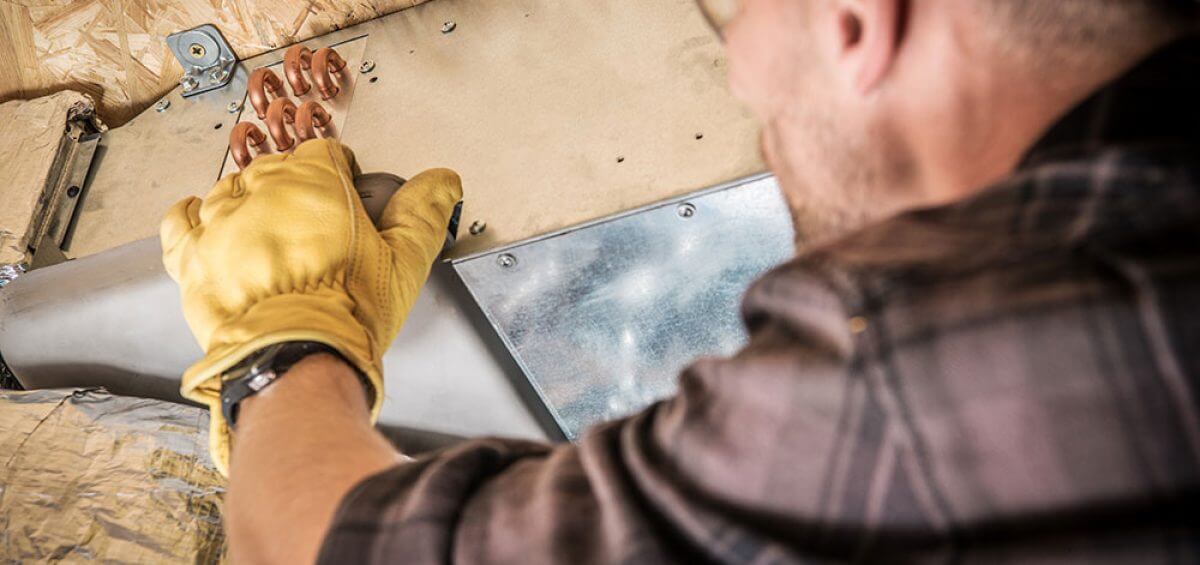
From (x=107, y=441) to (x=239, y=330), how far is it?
1.81 feet

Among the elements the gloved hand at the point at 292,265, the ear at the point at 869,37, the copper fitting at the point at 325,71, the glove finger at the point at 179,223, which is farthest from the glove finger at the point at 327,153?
the ear at the point at 869,37

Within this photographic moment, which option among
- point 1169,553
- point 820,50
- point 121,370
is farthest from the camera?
point 121,370

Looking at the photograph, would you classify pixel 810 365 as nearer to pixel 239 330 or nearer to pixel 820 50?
pixel 820 50

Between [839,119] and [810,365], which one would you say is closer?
[810,365]

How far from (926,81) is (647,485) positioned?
30 cm

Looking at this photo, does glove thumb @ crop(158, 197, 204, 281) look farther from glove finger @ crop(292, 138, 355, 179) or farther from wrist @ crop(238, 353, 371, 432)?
wrist @ crop(238, 353, 371, 432)

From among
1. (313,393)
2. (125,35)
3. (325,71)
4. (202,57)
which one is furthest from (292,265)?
(125,35)

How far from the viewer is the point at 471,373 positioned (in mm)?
1278

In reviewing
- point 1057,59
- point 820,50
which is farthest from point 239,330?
point 1057,59

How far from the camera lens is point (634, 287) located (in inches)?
45.3

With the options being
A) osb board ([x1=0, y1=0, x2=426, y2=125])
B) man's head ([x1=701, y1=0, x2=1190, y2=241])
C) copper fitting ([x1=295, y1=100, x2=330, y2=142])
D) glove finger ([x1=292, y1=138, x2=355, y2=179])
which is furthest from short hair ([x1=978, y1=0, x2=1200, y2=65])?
osb board ([x1=0, y1=0, x2=426, y2=125])

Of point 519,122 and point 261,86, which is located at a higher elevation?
point 261,86

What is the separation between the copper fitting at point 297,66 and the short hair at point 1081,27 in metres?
1.20

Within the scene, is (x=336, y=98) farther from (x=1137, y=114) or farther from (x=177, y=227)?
(x=1137, y=114)
